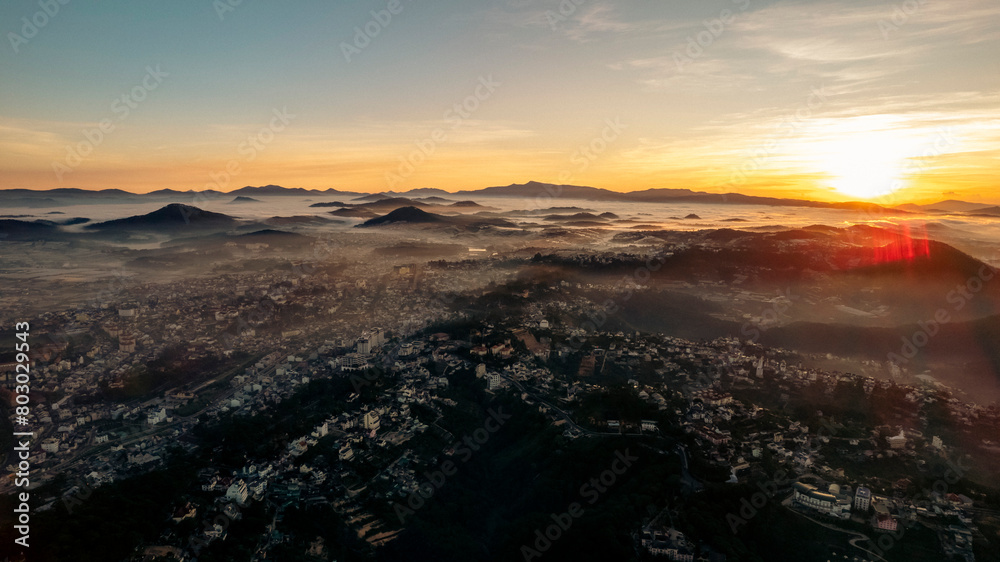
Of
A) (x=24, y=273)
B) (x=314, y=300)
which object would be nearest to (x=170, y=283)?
(x=24, y=273)

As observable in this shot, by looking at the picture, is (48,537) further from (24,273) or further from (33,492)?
(24,273)

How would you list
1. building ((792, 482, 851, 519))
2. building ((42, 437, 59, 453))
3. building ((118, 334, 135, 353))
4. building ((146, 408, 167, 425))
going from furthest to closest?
building ((118, 334, 135, 353)), building ((146, 408, 167, 425)), building ((42, 437, 59, 453)), building ((792, 482, 851, 519))

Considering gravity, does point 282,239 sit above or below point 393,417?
above

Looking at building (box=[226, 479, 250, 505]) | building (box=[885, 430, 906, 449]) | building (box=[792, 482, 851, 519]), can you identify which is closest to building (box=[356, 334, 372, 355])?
building (box=[226, 479, 250, 505])

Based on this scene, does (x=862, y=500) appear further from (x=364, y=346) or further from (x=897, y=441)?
(x=364, y=346)

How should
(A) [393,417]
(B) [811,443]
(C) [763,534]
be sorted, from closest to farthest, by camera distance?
(C) [763,534]
(B) [811,443]
(A) [393,417]

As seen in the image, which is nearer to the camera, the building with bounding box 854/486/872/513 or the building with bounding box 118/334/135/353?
the building with bounding box 854/486/872/513

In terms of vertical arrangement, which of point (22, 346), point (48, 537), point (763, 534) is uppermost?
point (22, 346)

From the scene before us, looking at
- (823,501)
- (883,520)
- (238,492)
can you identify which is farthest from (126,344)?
(883,520)

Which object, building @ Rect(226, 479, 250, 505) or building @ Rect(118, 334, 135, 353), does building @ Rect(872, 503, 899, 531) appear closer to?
building @ Rect(226, 479, 250, 505)
